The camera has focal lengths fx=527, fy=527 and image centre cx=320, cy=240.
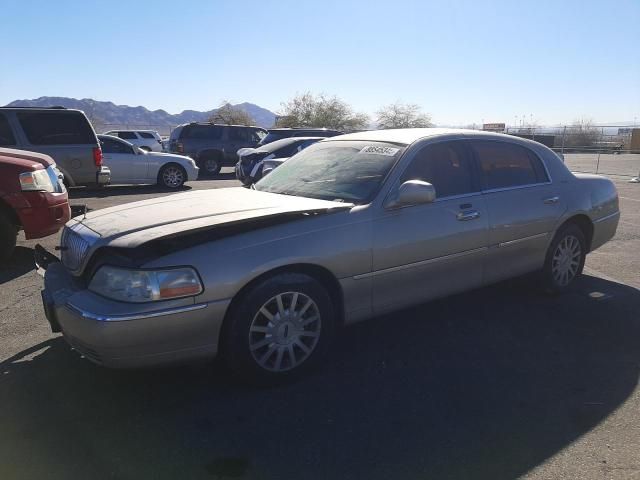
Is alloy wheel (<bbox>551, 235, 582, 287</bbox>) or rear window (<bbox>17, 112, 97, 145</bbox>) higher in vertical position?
rear window (<bbox>17, 112, 97, 145</bbox>)

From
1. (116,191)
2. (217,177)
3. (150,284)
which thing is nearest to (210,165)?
(217,177)

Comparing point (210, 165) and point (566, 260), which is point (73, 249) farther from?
point (210, 165)

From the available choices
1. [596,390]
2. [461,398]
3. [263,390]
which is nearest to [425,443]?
[461,398]

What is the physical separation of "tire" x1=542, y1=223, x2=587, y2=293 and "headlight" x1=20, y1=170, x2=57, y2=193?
538 cm

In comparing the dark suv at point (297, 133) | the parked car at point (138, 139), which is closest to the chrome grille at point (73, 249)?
the dark suv at point (297, 133)

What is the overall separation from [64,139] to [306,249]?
7.74m

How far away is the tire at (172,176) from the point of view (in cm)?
1410

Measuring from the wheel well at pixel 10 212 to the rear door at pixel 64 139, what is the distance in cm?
333

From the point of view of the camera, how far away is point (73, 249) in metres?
3.44

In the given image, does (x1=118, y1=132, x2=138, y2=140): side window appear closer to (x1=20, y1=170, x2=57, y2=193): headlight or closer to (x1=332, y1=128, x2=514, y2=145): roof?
(x1=20, y1=170, x2=57, y2=193): headlight

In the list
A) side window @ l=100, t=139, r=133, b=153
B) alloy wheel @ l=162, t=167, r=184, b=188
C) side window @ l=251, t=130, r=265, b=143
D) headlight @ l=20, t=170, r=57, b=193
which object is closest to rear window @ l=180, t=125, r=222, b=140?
side window @ l=251, t=130, r=265, b=143

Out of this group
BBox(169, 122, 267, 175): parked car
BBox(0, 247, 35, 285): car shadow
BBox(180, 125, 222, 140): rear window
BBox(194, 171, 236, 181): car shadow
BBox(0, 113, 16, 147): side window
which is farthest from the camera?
BBox(180, 125, 222, 140): rear window

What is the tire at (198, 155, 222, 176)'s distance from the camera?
19.7m

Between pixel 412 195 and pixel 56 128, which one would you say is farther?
pixel 56 128
